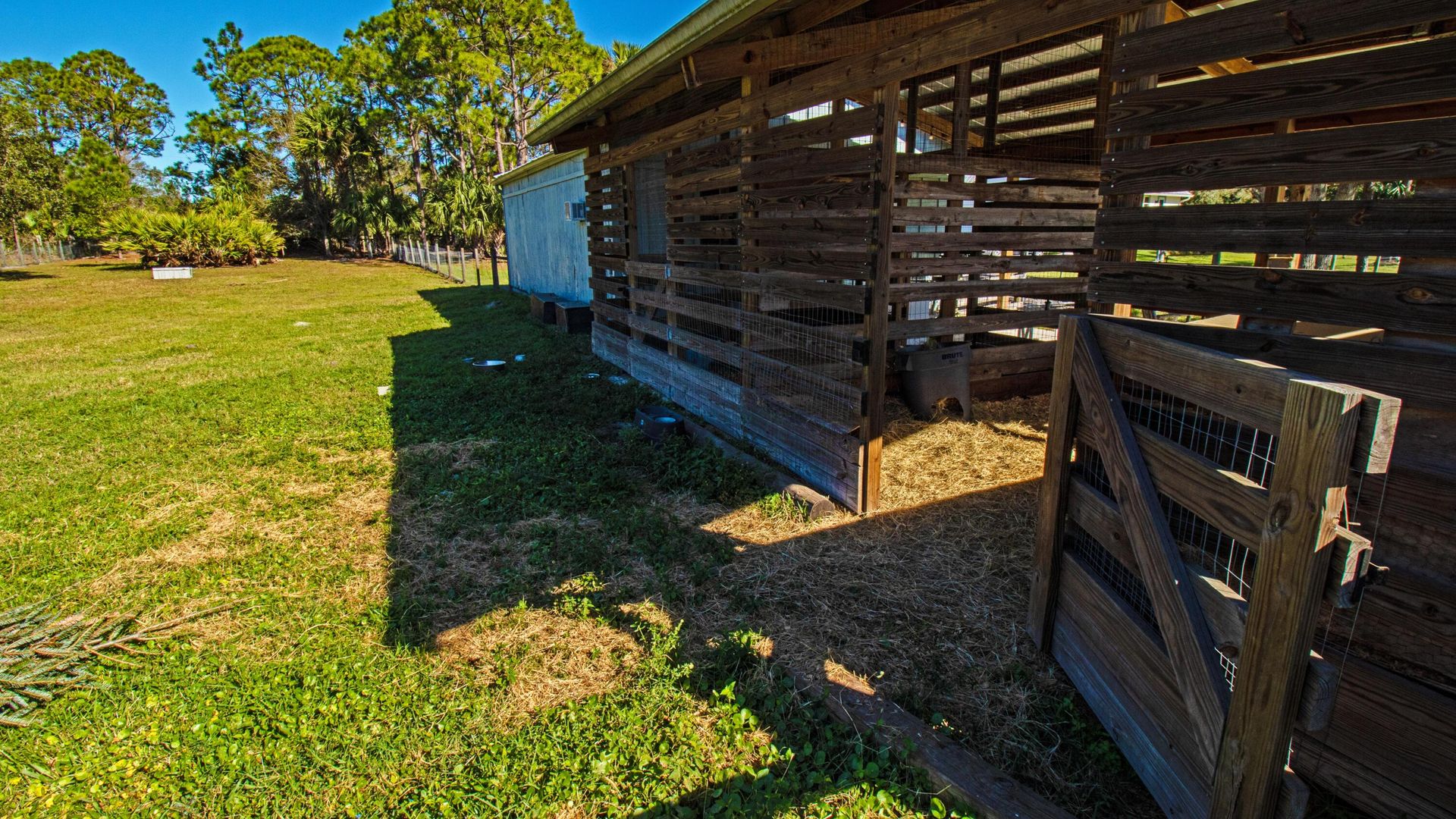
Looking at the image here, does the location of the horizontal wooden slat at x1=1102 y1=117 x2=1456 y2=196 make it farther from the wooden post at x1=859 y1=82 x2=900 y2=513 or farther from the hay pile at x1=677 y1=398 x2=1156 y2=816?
the hay pile at x1=677 y1=398 x2=1156 y2=816

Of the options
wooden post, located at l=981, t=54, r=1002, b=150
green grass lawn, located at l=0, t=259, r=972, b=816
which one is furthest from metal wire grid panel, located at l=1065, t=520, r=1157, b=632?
wooden post, located at l=981, t=54, r=1002, b=150

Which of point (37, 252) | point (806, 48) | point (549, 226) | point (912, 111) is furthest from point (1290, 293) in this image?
point (37, 252)

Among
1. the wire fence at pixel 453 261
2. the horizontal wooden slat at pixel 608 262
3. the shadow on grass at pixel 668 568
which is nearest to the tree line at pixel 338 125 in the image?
the wire fence at pixel 453 261

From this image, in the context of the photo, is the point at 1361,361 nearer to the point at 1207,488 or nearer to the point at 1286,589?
the point at 1207,488

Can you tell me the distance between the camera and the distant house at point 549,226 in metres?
12.7

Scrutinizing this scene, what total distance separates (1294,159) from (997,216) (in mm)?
4095

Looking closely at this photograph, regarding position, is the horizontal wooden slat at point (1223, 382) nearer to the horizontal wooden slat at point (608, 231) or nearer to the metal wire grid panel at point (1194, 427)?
the metal wire grid panel at point (1194, 427)

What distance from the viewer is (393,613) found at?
3355 millimetres

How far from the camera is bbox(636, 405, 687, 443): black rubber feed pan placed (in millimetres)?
5648

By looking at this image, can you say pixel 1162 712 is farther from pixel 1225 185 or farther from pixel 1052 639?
pixel 1225 185

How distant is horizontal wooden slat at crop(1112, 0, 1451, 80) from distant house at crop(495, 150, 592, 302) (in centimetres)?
934

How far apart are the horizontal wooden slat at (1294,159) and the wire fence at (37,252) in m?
39.0

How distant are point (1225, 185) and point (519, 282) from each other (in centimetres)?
1755

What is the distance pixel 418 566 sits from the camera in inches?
150
